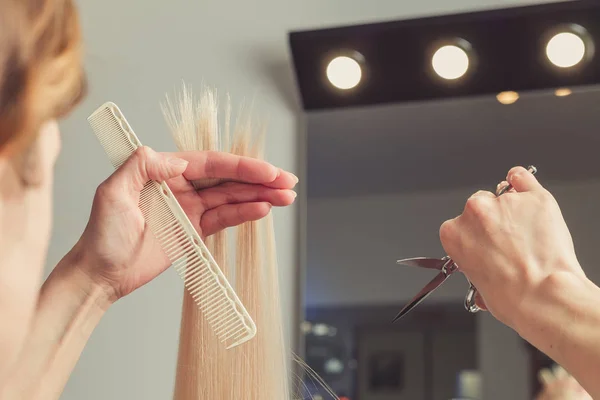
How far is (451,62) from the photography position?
52.6 inches

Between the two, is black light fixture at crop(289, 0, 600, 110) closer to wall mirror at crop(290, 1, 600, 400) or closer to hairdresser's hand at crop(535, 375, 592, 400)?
wall mirror at crop(290, 1, 600, 400)

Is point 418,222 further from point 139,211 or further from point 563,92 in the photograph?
point 139,211

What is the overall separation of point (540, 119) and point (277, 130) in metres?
0.48

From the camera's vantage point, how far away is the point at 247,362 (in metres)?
0.93

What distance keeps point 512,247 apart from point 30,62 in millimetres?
517

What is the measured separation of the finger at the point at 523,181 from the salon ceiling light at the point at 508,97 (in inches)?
22.1

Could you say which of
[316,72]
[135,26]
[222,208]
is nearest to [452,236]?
[222,208]

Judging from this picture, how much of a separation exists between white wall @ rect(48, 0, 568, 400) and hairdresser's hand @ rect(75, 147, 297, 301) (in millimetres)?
401

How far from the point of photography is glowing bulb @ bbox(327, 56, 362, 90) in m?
1.38

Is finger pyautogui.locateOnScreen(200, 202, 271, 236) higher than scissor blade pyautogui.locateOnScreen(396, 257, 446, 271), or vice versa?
finger pyautogui.locateOnScreen(200, 202, 271, 236)

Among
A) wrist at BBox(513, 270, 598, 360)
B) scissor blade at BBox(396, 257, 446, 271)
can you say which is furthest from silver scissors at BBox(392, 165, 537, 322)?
wrist at BBox(513, 270, 598, 360)

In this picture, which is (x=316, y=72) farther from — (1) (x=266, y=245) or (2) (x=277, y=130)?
(1) (x=266, y=245)

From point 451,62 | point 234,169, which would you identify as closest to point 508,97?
point 451,62

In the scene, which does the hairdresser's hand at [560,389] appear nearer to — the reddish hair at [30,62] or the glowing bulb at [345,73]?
the glowing bulb at [345,73]
